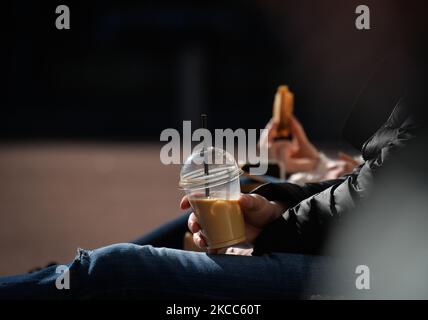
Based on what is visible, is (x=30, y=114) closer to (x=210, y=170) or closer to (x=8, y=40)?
(x=8, y=40)

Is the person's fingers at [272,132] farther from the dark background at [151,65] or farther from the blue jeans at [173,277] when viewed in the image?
the dark background at [151,65]

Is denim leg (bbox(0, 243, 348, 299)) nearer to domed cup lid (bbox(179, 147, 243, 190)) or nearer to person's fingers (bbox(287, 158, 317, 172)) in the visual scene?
domed cup lid (bbox(179, 147, 243, 190))

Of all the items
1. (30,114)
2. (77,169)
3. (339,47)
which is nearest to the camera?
(77,169)

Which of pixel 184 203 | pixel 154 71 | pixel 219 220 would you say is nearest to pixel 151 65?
pixel 154 71

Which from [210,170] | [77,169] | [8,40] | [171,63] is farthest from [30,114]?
[210,170]

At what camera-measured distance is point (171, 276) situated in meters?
1.58

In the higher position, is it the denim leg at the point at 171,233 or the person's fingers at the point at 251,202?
the person's fingers at the point at 251,202

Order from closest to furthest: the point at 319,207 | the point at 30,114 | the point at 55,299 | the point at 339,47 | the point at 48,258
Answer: the point at 55,299 < the point at 319,207 < the point at 48,258 < the point at 339,47 < the point at 30,114

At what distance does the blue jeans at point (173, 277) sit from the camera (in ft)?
5.07

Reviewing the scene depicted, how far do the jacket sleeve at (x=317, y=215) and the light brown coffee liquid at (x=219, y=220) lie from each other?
85 mm

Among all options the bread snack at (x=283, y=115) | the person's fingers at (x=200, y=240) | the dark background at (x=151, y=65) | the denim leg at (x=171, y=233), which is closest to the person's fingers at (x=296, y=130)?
the bread snack at (x=283, y=115)

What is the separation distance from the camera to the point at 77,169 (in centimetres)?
875
